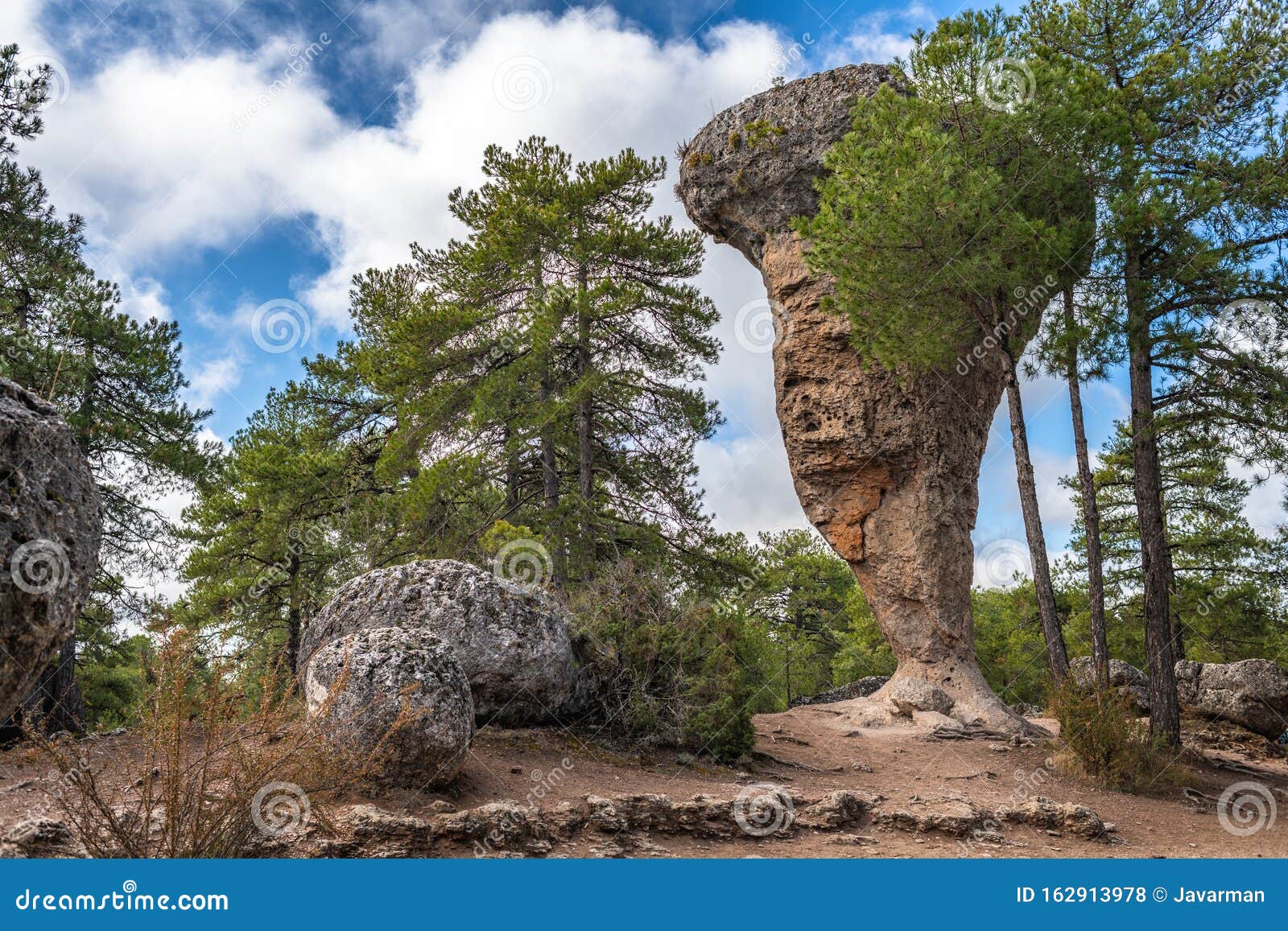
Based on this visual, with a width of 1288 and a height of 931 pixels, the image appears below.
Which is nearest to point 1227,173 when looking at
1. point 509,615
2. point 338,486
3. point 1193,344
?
point 1193,344

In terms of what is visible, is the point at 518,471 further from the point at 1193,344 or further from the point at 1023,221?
the point at 1193,344

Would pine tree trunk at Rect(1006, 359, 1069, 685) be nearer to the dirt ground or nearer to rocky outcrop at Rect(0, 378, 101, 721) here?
the dirt ground

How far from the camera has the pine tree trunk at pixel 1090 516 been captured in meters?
12.6

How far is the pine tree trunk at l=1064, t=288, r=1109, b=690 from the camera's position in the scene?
12616 mm
